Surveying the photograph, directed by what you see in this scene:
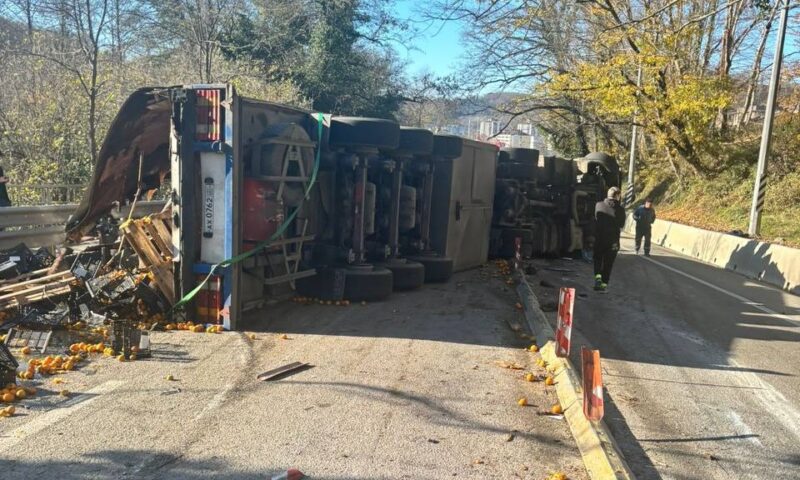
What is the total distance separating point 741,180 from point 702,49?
6864 millimetres

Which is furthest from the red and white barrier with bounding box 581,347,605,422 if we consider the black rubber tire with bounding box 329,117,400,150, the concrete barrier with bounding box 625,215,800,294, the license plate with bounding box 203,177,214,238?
the concrete barrier with bounding box 625,215,800,294

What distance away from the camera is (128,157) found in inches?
322

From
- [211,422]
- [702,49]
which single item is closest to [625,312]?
[211,422]

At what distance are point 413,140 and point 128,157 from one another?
13.7 feet

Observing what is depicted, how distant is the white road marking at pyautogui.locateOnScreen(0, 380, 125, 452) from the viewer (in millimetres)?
4086

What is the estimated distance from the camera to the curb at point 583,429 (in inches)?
154

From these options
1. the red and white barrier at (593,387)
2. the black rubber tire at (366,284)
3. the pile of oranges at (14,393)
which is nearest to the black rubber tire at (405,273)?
the black rubber tire at (366,284)

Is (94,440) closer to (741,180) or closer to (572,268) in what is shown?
(572,268)

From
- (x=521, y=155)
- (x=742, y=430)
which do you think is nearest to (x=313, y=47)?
(x=521, y=155)

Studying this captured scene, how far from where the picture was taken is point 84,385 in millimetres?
5184

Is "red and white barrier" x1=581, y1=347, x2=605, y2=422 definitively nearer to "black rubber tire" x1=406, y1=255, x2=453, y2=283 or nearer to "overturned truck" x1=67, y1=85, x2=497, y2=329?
"overturned truck" x1=67, y1=85, x2=497, y2=329

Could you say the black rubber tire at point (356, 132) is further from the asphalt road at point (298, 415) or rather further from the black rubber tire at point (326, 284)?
the asphalt road at point (298, 415)

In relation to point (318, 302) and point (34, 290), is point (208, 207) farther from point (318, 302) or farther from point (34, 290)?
point (318, 302)

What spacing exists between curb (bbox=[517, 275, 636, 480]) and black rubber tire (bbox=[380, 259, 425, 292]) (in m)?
2.97
